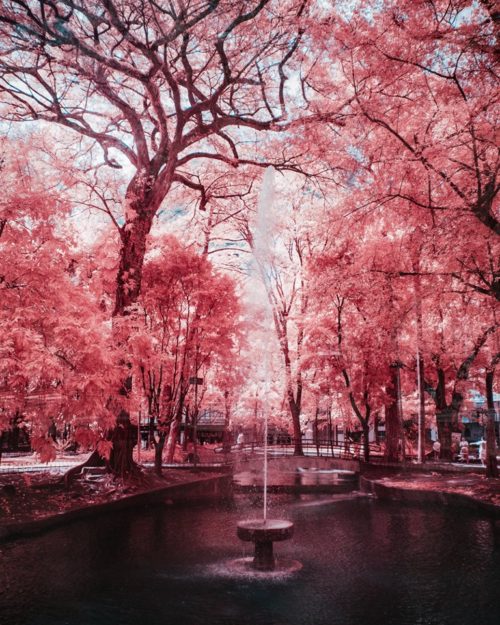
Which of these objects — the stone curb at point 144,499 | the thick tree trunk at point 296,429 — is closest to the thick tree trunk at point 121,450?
the stone curb at point 144,499

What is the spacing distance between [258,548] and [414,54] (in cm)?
991

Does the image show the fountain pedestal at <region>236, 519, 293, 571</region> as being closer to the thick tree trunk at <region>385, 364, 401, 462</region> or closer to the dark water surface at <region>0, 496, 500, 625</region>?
the dark water surface at <region>0, 496, 500, 625</region>

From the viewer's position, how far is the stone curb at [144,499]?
9.05 meters

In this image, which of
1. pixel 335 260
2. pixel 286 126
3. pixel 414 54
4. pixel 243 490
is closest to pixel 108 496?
pixel 243 490

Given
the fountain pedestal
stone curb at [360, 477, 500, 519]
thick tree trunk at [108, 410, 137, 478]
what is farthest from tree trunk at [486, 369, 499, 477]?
thick tree trunk at [108, 410, 137, 478]

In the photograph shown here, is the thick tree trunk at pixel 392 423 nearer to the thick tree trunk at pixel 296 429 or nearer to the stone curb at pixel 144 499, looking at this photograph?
the thick tree trunk at pixel 296 429

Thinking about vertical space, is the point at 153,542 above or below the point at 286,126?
below

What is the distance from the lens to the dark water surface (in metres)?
5.70

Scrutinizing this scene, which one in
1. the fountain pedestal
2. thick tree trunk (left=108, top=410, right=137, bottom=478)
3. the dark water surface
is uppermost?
thick tree trunk (left=108, top=410, right=137, bottom=478)

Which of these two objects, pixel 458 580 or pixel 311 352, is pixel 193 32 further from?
pixel 311 352

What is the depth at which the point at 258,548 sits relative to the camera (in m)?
7.81

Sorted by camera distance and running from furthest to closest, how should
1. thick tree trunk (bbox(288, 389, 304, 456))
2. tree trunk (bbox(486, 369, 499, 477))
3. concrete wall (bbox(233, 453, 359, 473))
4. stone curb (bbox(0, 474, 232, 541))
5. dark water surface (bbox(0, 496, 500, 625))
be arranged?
1. thick tree trunk (bbox(288, 389, 304, 456))
2. concrete wall (bbox(233, 453, 359, 473))
3. tree trunk (bbox(486, 369, 499, 477))
4. stone curb (bbox(0, 474, 232, 541))
5. dark water surface (bbox(0, 496, 500, 625))

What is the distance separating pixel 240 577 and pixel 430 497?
8.59 m

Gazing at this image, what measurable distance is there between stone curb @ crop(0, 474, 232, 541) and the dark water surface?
0.95 feet
